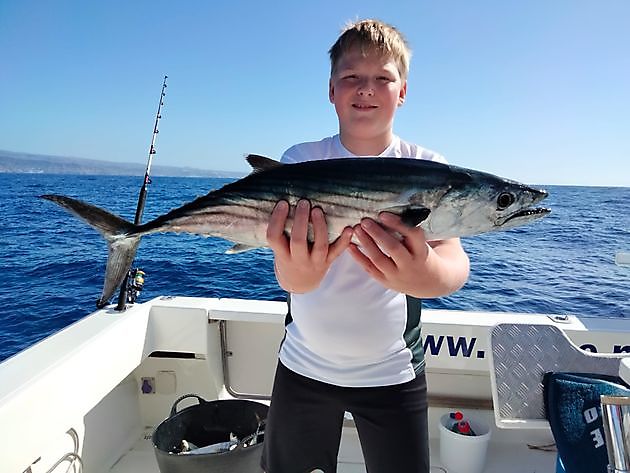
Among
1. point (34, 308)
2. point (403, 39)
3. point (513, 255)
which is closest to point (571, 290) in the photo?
point (513, 255)

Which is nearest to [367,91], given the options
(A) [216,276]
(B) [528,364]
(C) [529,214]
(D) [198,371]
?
(C) [529,214]

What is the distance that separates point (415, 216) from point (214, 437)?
98.6 inches

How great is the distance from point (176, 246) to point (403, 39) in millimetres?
14173

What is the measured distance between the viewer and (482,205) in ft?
5.44

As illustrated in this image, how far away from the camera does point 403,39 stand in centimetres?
221

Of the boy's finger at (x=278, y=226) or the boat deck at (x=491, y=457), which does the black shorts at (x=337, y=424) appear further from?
the boat deck at (x=491, y=457)

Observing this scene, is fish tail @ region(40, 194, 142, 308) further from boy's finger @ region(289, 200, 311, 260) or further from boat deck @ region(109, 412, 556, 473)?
boat deck @ region(109, 412, 556, 473)

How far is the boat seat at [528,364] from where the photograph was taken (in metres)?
2.51

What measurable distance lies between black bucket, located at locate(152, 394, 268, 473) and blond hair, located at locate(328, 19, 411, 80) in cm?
232

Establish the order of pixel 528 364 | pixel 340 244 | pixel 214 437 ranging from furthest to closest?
1. pixel 214 437
2. pixel 528 364
3. pixel 340 244

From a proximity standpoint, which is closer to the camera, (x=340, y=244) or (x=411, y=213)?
(x=411, y=213)

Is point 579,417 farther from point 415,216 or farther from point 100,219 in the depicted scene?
point 100,219

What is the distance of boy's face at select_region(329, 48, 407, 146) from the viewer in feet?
6.56

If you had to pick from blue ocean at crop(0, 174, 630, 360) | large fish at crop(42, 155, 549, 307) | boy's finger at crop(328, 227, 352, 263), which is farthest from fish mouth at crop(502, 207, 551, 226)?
blue ocean at crop(0, 174, 630, 360)
